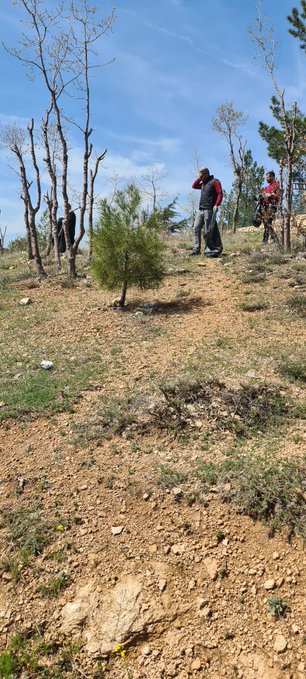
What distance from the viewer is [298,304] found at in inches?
250

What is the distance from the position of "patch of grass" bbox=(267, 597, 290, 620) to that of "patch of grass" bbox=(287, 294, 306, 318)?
14.0 feet

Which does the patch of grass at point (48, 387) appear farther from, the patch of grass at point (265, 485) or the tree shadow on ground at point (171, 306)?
the tree shadow on ground at point (171, 306)

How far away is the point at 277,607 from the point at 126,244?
5411 millimetres

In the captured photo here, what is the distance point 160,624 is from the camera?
236cm

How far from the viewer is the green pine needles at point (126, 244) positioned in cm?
689

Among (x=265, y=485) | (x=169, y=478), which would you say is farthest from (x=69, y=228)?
(x=265, y=485)

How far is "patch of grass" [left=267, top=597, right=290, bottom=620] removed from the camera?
2305mm

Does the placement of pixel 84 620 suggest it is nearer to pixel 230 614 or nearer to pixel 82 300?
pixel 230 614

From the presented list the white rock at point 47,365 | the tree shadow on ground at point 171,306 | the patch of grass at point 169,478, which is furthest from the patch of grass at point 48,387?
the tree shadow on ground at point 171,306

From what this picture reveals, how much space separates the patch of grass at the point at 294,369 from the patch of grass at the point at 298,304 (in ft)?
5.12

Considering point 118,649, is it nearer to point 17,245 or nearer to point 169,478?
point 169,478

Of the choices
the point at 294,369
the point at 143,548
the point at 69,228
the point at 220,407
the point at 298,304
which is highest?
the point at 69,228

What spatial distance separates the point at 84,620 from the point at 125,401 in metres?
2.03

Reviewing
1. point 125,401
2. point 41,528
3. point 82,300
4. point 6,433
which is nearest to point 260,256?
point 82,300
